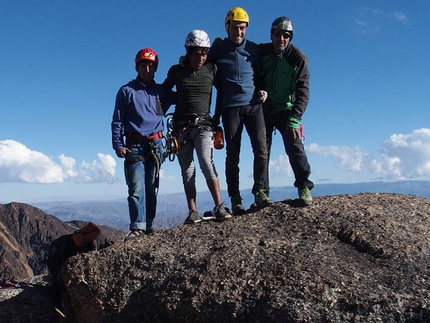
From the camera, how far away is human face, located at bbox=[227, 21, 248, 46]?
907 cm

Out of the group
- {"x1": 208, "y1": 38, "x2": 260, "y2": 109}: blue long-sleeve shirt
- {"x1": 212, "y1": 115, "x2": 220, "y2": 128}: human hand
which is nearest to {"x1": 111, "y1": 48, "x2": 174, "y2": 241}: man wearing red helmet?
{"x1": 212, "y1": 115, "x2": 220, "y2": 128}: human hand

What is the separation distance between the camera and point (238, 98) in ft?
30.4

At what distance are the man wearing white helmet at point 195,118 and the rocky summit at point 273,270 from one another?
0.80 meters

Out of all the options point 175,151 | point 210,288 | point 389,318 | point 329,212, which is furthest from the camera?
point 175,151

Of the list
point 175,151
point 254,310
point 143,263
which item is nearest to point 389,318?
point 254,310

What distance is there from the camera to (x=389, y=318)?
6250mm

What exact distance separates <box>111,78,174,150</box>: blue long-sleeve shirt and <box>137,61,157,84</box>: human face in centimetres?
13

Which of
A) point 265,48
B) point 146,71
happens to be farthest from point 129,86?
point 265,48

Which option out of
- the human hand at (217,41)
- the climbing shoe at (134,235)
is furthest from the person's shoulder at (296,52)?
the climbing shoe at (134,235)

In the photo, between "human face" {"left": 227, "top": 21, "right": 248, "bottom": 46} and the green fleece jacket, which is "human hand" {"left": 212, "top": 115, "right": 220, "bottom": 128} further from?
"human face" {"left": 227, "top": 21, "right": 248, "bottom": 46}

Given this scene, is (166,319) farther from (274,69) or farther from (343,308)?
(274,69)

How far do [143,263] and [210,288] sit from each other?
4.96ft

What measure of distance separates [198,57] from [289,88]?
205 centimetres

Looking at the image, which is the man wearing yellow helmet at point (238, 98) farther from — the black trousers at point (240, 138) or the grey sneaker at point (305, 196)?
the grey sneaker at point (305, 196)
